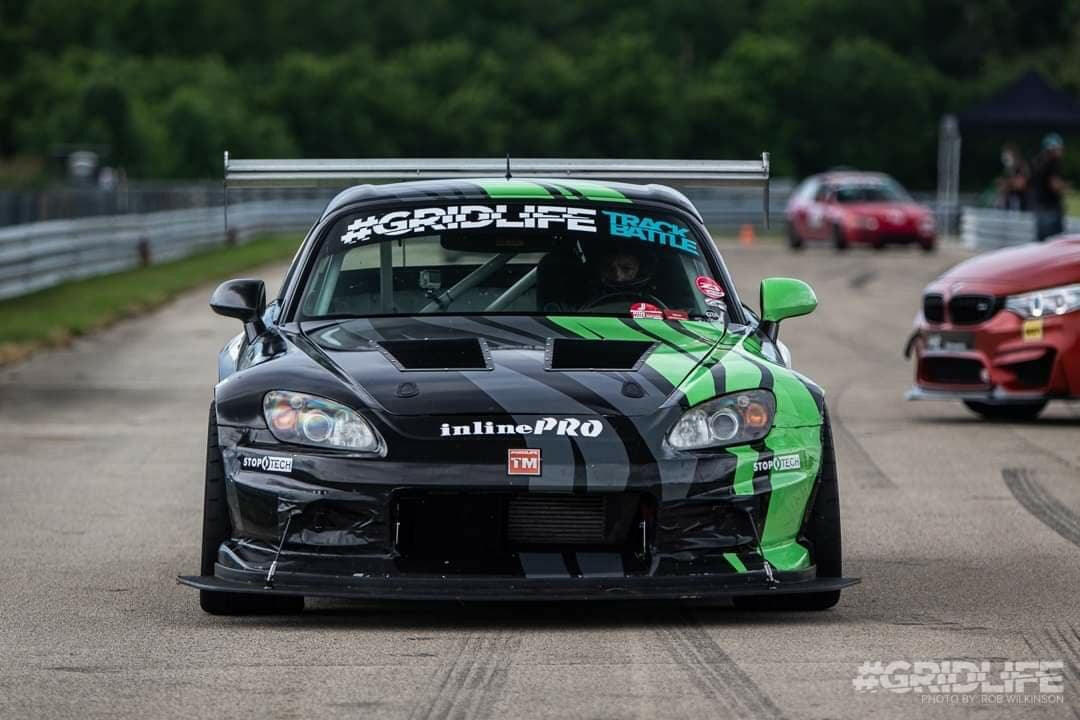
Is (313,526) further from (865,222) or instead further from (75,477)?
(865,222)

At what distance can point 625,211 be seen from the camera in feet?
26.6

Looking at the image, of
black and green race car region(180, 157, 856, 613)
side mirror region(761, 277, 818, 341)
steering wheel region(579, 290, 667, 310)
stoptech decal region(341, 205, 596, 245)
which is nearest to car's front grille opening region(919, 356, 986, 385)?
side mirror region(761, 277, 818, 341)

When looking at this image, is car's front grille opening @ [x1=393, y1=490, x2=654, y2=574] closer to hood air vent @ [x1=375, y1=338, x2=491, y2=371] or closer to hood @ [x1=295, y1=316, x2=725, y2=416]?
hood @ [x1=295, y1=316, x2=725, y2=416]

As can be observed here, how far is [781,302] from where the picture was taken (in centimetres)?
779

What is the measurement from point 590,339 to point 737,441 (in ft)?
2.54

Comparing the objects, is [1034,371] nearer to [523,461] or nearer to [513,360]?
[513,360]

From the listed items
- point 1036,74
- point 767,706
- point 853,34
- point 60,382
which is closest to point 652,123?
point 853,34

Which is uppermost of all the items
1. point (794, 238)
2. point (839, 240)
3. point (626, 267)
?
point (626, 267)

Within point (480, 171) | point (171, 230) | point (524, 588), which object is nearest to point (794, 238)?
point (171, 230)

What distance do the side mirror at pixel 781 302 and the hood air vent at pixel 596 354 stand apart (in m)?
0.76

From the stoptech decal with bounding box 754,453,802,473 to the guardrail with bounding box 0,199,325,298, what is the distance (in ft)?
45.0

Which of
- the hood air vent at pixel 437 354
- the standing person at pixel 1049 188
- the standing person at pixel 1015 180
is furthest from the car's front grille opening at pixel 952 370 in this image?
the standing person at pixel 1015 180

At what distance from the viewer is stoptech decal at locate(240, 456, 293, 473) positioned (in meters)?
6.53

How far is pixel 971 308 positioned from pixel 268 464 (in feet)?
24.1
